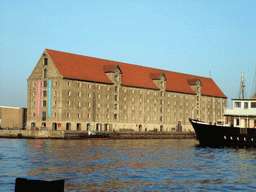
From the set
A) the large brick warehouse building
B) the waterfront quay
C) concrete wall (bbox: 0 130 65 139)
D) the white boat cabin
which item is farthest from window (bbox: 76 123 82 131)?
the white boat cabin

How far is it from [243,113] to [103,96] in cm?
4984

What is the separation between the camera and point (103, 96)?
11112 cm

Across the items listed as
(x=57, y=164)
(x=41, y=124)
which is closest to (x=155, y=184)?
(x=57, y=164)

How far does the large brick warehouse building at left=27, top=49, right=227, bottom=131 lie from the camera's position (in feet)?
340

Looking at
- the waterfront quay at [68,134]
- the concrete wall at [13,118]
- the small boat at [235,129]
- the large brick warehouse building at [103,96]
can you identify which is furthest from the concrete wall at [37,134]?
the small boat at [235,129]

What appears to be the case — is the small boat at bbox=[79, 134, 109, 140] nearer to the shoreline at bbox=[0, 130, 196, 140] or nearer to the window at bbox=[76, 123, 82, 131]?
the shoreline at bbox=[0, 130, 196, 140]

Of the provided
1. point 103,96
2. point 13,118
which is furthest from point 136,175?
point 13,118

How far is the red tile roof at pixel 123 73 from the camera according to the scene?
349 ft

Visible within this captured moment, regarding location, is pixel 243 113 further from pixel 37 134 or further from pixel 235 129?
pixel 37 134

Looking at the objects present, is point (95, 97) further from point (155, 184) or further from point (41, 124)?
point (155, 184)

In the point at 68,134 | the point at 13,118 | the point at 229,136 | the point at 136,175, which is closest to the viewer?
the point at 136,175

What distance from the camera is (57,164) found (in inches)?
1427

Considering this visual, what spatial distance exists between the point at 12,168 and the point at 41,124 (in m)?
73.2

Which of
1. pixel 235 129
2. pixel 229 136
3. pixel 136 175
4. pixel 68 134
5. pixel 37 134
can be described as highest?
pixel 235 129
